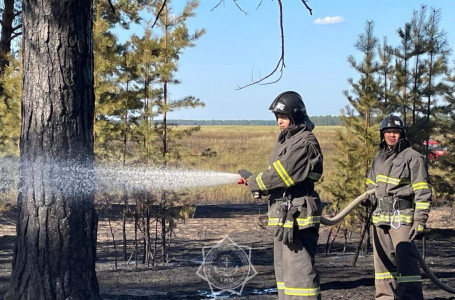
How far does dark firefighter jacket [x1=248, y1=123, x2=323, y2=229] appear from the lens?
5016 millimetres

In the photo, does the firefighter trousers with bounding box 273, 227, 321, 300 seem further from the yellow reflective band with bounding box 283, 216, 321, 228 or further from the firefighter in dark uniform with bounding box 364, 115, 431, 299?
the firefighter in dark uniform with bounding box 364, 115, 431, 299

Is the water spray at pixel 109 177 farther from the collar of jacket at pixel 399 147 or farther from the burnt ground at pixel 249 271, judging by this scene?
the collar of jacket at pixel 399 147

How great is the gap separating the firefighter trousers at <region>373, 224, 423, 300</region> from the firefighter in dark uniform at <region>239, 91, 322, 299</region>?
1.56 meters

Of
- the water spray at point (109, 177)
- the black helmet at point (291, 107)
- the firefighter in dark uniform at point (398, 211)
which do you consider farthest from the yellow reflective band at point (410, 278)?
the black helmet at point (291, 107)

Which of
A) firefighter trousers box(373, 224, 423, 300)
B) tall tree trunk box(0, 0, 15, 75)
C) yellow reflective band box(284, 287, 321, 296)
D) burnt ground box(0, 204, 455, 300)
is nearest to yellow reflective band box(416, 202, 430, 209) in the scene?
firefighter trousers box(373, 224, 423, 300)

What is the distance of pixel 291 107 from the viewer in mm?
5234

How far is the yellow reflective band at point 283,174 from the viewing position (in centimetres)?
500

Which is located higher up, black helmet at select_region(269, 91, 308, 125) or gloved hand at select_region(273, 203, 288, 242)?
black helmet at select_region(269, 91, 308, 125)

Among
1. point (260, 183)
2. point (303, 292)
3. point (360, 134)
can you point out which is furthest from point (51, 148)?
point (360, 134)

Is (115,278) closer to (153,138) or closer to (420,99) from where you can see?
(153,138)

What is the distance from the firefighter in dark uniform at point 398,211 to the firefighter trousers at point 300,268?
61.0 inches

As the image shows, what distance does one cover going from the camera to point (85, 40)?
423 centimetres

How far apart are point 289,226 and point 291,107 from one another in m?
1.00

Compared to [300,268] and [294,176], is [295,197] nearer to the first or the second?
[294,176]
